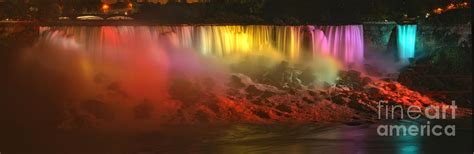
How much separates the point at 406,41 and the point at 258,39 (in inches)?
259

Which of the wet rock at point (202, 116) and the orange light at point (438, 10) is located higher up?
the orange light at point (438, 10)

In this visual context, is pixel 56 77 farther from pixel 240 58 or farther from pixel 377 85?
pixel 377 85

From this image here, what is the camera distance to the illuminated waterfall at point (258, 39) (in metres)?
24.3

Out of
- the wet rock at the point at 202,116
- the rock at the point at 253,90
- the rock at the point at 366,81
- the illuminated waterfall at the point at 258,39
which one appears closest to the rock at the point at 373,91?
the rock at the point at 366,81

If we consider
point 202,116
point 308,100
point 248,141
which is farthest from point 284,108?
point 248,141

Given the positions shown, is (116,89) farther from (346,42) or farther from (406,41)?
(406,41)

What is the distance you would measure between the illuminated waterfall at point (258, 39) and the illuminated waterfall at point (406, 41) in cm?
170

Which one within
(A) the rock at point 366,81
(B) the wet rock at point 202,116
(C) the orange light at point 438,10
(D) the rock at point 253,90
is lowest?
(B) the wet rock at point 202,116

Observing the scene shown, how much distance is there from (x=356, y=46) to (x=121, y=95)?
1092 cm

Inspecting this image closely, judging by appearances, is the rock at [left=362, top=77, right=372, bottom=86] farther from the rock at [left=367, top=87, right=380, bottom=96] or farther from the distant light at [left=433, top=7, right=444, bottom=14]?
the distant light at [left=433, top=7, right=444, bottom=14]

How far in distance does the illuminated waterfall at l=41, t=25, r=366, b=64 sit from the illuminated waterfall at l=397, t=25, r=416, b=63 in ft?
5.57

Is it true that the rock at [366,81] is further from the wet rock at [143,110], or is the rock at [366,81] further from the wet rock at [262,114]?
the wet rock at [143,110]

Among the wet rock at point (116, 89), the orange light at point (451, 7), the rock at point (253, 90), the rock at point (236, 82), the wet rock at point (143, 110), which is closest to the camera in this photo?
the wet rock at point (143, 110)

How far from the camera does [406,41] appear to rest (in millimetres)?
26234
